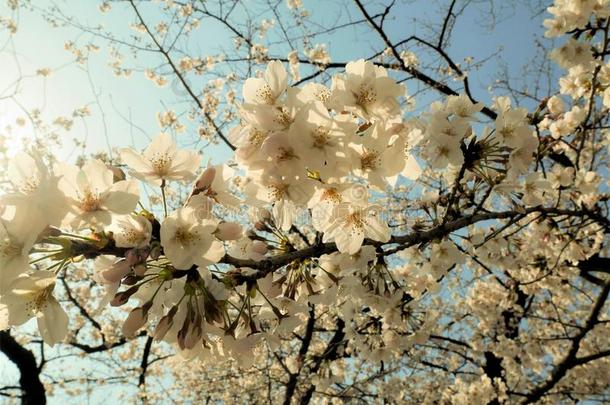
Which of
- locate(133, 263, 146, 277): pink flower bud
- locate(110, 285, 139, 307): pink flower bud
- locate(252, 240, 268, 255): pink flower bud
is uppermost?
locate(252, 240, 268, 255): pink flower bud

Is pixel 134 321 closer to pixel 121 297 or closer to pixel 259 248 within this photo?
pixel 121 297

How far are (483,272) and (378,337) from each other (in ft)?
19.9

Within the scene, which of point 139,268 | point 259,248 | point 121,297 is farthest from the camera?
point 259,248

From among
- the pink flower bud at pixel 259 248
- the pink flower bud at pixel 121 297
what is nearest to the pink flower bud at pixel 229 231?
the pink flower bud at pixel 259 248

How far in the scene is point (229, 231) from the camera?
59.7 inches

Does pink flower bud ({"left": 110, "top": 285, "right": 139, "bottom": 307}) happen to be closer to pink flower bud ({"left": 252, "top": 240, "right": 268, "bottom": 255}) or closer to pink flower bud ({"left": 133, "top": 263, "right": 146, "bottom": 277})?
pink flower bud ({"left": 133, "top": 263, "right": 146, "bottom": 277})

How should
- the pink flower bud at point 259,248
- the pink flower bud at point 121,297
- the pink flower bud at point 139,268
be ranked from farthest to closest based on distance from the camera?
the pink flower bud at point 259,248 → the pink flower bud at point 121,297 → the pink flower bud at point 139,268

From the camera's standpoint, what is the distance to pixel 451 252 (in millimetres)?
2898

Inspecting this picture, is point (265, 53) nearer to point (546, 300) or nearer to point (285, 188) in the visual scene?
point (285, 188)

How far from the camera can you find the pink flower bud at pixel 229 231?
152 centimetres

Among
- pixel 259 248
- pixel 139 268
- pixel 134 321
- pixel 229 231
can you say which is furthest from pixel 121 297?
pixel 259 248

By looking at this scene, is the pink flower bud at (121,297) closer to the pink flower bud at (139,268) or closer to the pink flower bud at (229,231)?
the pink flower bud at (139,268)

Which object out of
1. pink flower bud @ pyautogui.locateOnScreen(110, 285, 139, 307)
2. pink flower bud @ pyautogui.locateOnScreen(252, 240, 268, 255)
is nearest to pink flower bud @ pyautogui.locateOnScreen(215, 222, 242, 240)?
pink flower bud @ pyautogui.locateOnScreen(252, 240, 268, 255)

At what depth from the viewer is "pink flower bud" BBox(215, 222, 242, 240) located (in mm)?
1519
